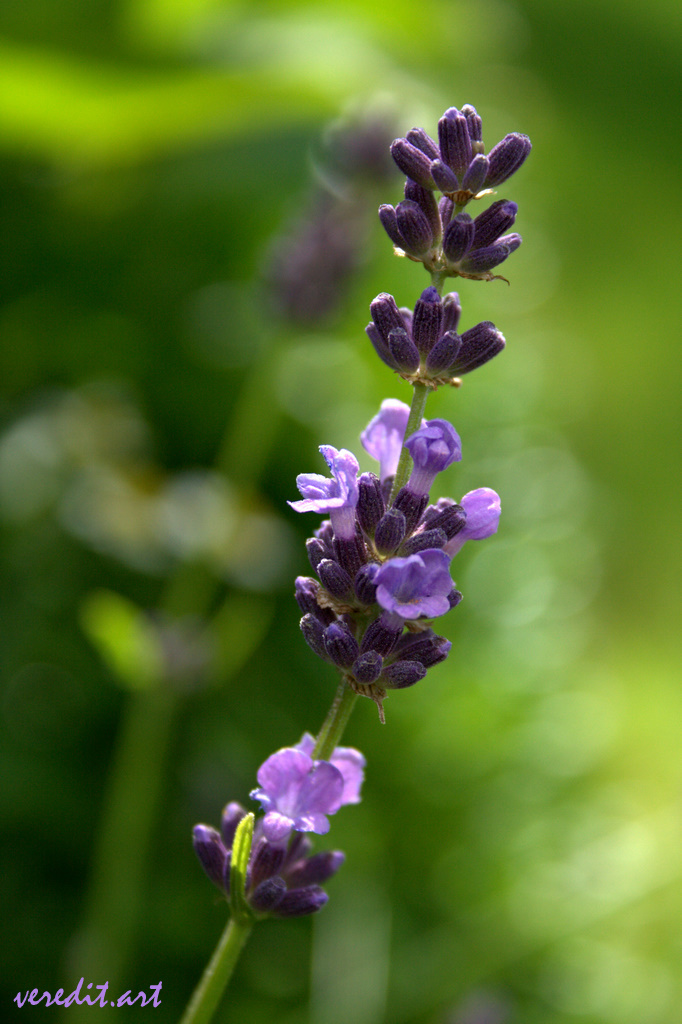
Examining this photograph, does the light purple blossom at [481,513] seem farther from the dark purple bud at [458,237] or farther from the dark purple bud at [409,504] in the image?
the dark purple bud at [458,237]

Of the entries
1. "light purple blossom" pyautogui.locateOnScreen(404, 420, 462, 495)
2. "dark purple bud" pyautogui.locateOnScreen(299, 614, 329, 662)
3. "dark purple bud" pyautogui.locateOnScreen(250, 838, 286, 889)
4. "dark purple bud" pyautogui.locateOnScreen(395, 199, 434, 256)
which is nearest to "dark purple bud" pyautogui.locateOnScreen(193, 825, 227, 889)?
"dark purple bud" pyautogui.locateOnScreen(250, 838, 286, 889)

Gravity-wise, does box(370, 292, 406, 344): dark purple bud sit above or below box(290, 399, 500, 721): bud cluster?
above

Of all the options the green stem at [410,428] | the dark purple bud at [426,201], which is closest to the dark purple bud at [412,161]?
the dark purple bud at [426,201]

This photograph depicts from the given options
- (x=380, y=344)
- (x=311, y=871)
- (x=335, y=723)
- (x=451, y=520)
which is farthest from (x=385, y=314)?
(x=311, y=871)

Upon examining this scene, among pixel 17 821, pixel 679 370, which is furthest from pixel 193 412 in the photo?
pixel 679 370

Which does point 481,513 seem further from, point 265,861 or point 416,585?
point 265,861

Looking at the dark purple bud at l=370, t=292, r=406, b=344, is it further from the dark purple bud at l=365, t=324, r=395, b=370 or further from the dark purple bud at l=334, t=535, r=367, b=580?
the dark purple bud at l=334, t=535, r=367, b=580
